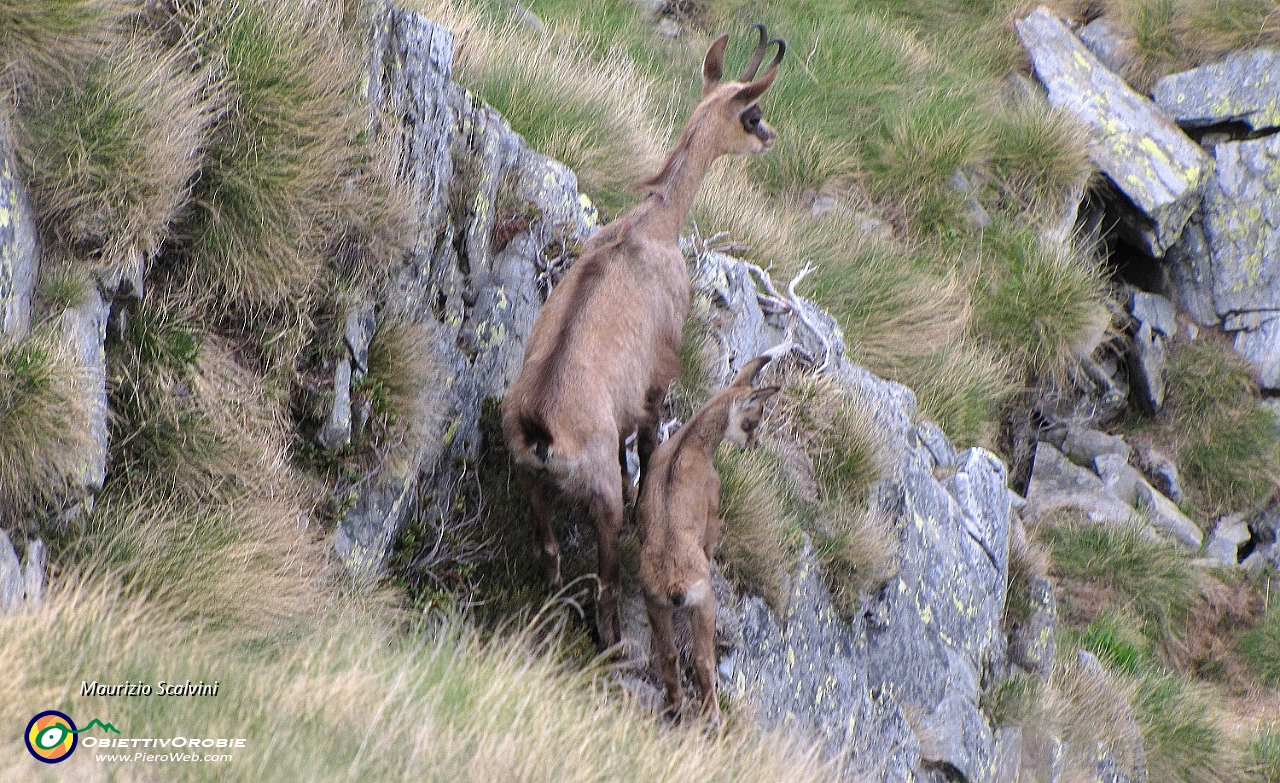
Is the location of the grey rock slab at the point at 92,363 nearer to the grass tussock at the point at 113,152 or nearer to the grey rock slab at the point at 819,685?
the grass tussock at the point at 113,152

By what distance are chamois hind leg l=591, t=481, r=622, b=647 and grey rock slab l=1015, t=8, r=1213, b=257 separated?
928 centimetres

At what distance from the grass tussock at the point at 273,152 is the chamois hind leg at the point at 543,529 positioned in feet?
4.55

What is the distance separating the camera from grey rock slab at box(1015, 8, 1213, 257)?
12336mm

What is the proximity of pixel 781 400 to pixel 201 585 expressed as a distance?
394cm

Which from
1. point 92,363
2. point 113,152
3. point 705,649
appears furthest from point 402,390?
point 705,649

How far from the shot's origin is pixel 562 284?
18.0 feet

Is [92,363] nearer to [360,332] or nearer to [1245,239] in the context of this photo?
[360,332]

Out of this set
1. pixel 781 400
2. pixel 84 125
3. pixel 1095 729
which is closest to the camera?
pixel 84 125

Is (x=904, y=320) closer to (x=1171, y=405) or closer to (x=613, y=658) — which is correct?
(x=1171, y=405)

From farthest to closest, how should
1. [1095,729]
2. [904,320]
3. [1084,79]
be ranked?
1. [1084,79]
2. [904,320]
3. [1095,729]

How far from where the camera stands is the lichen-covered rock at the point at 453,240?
5598mm

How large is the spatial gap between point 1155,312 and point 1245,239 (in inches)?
46.7

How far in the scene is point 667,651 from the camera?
16.6 ft

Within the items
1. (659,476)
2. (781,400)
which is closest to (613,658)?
(659,476)
